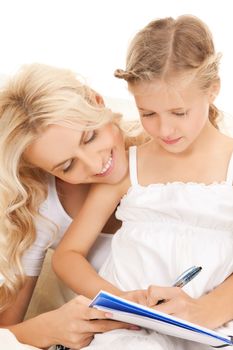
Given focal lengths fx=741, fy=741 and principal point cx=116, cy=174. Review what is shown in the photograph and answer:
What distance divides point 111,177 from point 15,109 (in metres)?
0.30

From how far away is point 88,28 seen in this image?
356 centimetres

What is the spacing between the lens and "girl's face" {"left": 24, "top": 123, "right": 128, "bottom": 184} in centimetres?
184

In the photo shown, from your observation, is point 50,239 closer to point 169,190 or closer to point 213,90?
point 169,190

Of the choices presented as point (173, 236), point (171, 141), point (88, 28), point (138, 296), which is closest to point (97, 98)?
point (171, 141)

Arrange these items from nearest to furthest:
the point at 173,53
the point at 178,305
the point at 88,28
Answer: the point at 178,305
the point at 173,53
the point at 88,28

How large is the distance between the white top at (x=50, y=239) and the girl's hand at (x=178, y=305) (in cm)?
48

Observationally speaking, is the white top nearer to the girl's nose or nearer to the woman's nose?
the woman's nose

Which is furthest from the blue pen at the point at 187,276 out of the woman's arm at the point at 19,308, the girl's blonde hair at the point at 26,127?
the woman's arm at the point at 19,308

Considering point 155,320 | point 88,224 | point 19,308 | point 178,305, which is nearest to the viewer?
point 155,320

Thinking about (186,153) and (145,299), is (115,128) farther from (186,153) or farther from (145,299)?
(145,299)

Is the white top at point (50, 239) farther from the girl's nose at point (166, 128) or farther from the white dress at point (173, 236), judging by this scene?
the girl's nose at point (166, 128)

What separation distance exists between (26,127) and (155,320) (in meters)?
0.66

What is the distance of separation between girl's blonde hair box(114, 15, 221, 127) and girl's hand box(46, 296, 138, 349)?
1.81 ft

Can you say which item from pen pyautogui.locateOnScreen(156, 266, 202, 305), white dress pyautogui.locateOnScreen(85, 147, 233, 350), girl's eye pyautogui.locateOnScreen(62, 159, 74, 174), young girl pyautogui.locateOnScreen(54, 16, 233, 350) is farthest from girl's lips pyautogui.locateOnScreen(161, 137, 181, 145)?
pen pyautogui.locateOnScreen(156, 266, 202, 305)
